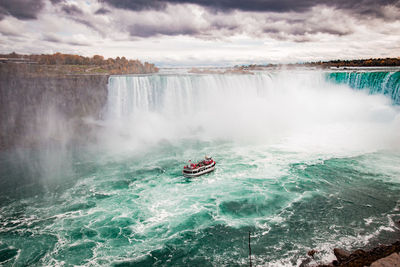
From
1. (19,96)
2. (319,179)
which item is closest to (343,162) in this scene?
(319,179)

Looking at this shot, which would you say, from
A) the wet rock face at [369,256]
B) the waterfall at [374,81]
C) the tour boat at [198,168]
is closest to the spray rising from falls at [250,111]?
the waterfall at [374,81]

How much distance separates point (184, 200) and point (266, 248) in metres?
6.84

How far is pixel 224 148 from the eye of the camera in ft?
97.2

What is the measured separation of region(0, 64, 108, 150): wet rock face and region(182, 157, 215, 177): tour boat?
19.8 metres

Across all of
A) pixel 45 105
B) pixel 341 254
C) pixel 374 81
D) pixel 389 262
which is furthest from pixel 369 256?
pixel 45 105

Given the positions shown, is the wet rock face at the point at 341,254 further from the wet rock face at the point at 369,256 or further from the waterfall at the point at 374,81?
the waterfall at the point at 374,81

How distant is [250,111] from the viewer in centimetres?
4300

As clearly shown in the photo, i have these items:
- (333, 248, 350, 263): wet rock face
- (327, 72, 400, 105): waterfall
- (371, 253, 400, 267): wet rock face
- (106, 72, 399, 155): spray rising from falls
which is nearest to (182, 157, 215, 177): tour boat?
(106, 72, 399, 155): spray rising from falls

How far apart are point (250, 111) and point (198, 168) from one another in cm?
2390

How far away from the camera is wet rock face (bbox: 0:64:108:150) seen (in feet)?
108

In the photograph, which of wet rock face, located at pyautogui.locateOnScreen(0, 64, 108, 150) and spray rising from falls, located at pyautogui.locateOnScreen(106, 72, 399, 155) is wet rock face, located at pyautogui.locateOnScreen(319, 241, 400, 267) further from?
wet rock face, located at pyautogui.locateOnScreen(0, 64, 108, 150)

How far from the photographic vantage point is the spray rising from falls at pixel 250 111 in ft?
111

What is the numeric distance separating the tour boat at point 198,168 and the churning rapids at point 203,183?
0.68 m

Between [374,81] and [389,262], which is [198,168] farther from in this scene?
[374,81]
